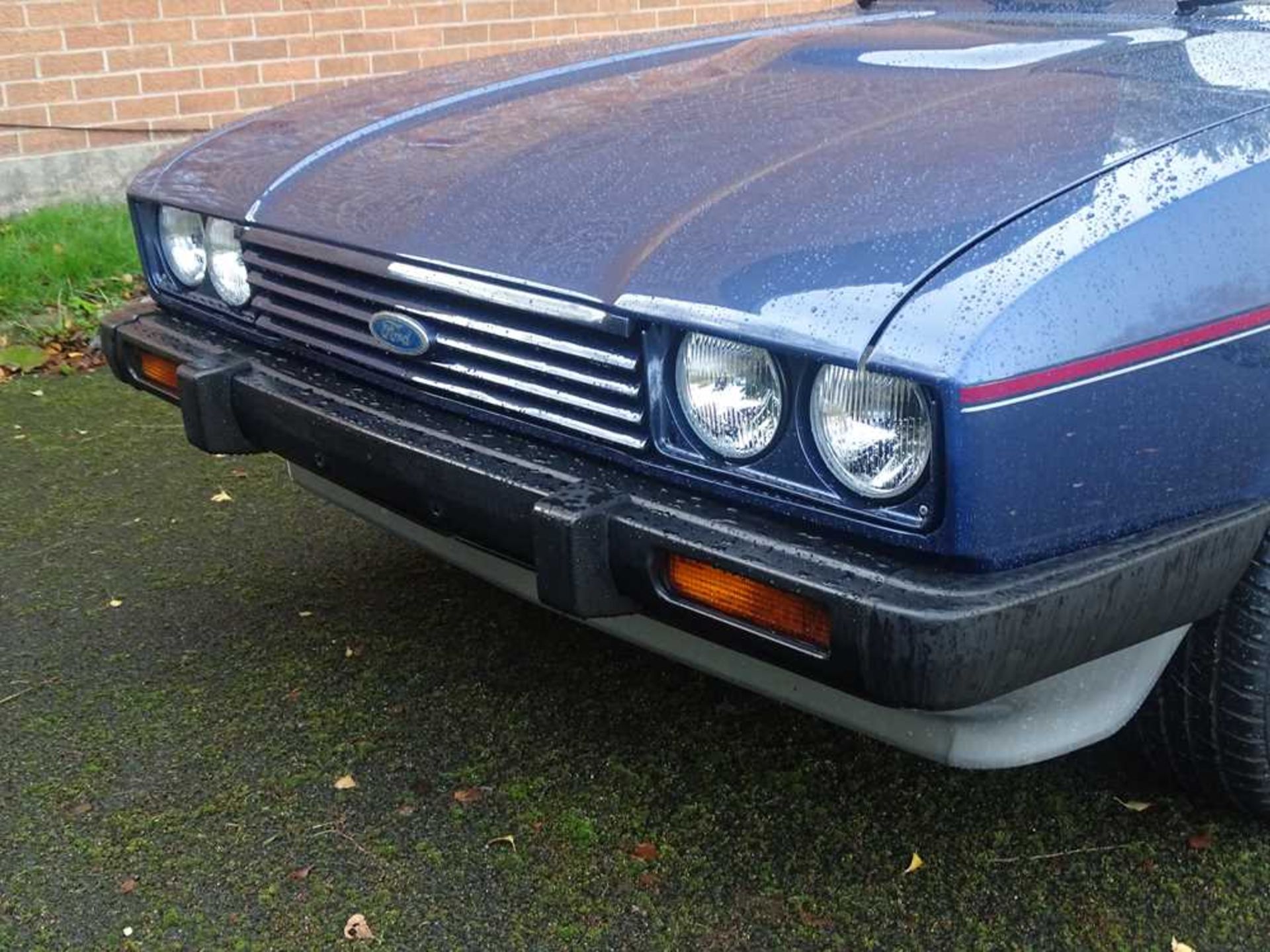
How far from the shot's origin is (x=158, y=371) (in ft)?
9.38

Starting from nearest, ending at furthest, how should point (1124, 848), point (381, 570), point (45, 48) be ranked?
point (1124, 848), point (381, 570), point (45, 48)

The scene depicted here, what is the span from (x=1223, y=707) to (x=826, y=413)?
2.69 ft

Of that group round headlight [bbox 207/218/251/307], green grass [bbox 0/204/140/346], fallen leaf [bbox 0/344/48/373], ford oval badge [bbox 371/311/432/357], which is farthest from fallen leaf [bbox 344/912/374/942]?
green grass [bbox 0/204/140/346]

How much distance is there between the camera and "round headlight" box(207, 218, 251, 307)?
274cm

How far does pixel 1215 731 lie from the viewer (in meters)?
2.22

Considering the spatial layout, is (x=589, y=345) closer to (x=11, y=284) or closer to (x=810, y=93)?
(x=810, y=93)

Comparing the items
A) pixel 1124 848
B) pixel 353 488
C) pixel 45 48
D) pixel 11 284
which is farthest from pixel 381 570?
pixel 45 48

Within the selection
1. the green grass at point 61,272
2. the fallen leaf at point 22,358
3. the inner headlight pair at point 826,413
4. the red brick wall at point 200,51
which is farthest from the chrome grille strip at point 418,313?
the red brick wall at point 200,51

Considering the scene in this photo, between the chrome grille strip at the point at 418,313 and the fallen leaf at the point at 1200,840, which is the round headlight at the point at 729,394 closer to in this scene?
the chrome grille strip at the point at 418,313

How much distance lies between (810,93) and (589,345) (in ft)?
2.42

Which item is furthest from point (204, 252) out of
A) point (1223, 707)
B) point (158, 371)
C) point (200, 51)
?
point (200, 51)

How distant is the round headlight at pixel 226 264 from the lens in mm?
2744

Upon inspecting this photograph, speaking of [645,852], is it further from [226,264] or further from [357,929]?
[226,264]

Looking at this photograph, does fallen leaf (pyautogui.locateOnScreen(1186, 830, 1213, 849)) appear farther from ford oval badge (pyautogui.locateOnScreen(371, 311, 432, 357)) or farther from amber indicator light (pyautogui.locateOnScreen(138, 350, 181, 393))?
amber indicator light (pyautogui.locateOnScreen(138, 350, 181, 393))
